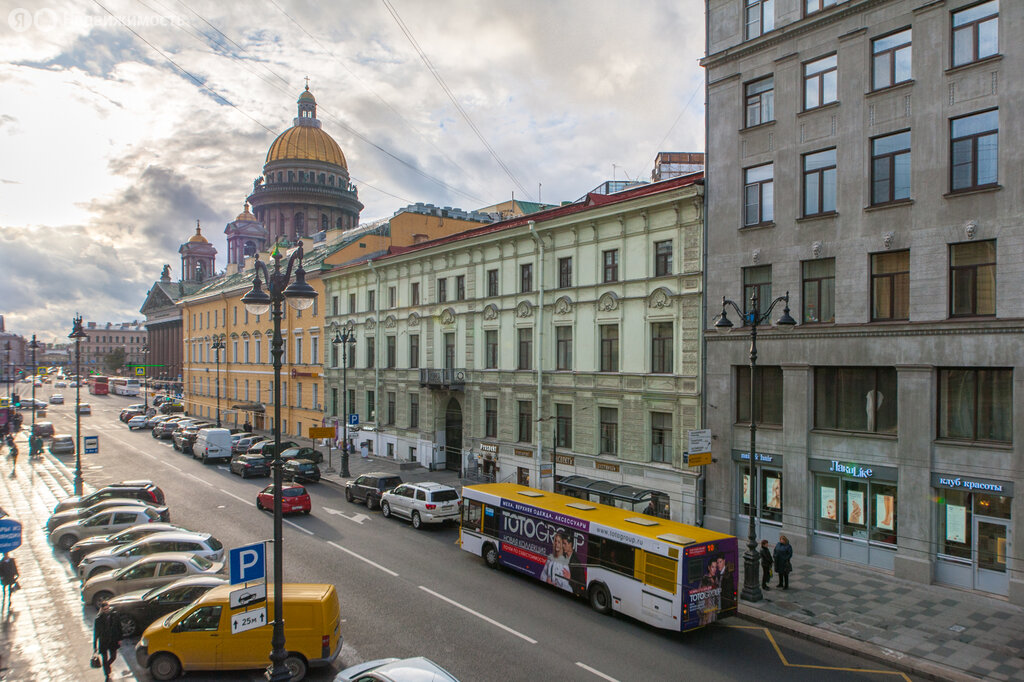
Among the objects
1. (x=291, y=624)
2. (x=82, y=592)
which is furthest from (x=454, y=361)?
(x=291, y=624)

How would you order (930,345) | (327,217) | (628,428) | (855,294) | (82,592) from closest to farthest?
(82,592), (930,345), (855,294), (628,428), (327,217)

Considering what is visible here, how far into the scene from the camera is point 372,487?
1206 inches

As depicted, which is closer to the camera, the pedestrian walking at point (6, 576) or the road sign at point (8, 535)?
the road sign at point (8, 535)

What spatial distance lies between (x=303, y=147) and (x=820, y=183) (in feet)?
285

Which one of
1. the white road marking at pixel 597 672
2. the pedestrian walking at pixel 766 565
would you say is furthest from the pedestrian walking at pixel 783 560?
the white road marking at pixel 597 672

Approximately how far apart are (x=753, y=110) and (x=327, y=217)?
8086 cm

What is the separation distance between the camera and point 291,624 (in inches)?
520

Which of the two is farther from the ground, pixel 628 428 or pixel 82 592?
pixel 628 428

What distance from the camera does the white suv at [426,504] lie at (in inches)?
1046

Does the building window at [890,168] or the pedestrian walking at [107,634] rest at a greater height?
the building window at [890,168]

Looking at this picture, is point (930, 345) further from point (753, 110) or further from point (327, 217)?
point (327, 217)

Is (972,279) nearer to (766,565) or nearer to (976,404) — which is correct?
(976,404)

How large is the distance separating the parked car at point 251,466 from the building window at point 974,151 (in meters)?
36.3

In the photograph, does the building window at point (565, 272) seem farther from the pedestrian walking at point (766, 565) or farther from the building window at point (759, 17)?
the pedestrian walking at point (766, 565)
